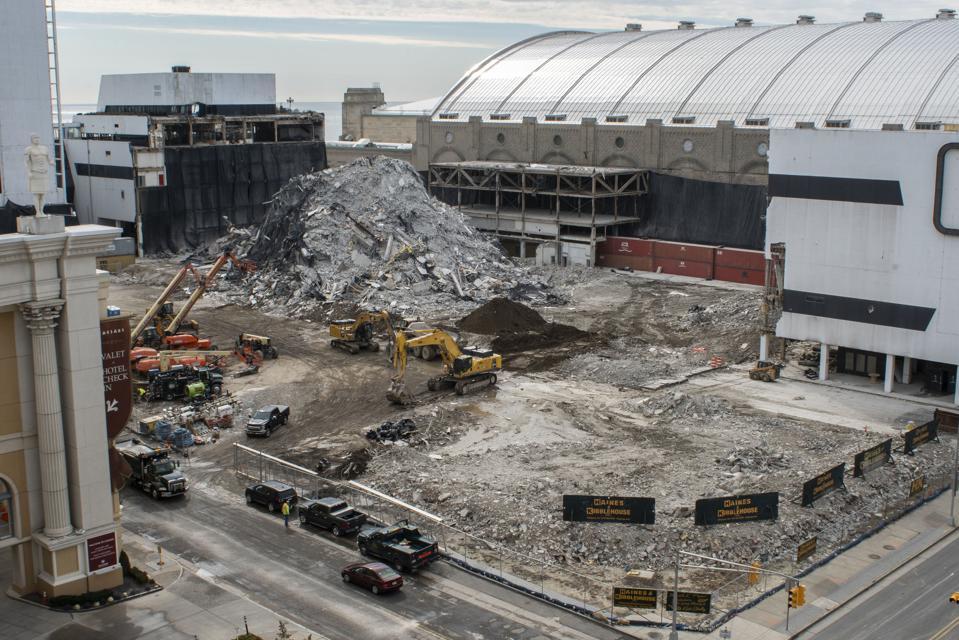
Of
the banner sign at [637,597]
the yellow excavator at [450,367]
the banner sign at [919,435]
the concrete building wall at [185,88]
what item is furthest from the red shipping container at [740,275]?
the banner sign at [637,597]

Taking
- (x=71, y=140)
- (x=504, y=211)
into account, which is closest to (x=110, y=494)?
(x=504, y=211)

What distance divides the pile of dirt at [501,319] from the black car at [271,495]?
2780 cm

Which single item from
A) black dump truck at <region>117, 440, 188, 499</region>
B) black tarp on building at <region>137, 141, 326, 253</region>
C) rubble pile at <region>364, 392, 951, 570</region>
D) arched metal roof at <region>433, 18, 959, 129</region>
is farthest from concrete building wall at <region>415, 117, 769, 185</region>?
black dump truck at <region>117, 440, 188, 499</region>

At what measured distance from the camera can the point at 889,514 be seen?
37.5 metres

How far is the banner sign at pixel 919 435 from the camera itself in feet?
139

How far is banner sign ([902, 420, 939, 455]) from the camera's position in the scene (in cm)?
4231

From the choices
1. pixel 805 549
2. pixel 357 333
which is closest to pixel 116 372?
pixel 805 549

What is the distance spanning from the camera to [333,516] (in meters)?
35.5

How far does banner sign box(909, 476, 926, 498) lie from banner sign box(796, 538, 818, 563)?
7338 millimetres

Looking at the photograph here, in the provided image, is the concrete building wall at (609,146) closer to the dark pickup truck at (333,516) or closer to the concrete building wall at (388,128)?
the concrete building wall at (388,128)

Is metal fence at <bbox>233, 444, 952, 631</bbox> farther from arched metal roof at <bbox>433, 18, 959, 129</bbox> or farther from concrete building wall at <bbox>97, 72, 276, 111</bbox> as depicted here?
concrete building wall at <bbox>97, 72, 276, 111</bbox>

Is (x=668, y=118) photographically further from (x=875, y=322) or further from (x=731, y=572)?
(x=731, y=572)

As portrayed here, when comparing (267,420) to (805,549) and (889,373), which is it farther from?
(889,373)

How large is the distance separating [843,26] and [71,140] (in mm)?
73303
